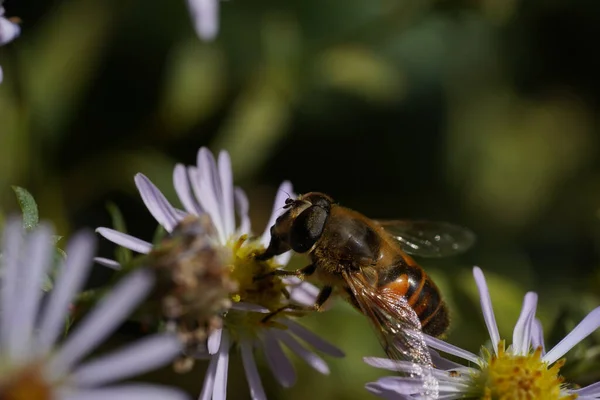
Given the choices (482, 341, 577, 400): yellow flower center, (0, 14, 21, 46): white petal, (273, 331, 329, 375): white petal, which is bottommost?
(273, 331, 329, 375): white petal

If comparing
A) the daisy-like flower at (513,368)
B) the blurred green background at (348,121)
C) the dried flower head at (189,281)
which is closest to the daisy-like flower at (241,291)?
the daisy-like flower at (513,368)

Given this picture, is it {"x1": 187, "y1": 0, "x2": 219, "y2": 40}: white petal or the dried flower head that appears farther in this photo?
{"x1": 187, "y1": 0, "x2": 219, "y2": 40}: white petal

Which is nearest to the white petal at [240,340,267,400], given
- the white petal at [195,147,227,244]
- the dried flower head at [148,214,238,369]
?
the white petal at [195,147,227,244]

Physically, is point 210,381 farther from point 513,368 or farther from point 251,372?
point 513,368

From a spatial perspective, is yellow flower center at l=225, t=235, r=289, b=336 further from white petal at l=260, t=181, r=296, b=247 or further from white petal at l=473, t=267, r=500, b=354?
white petal at l=473, t=267, r=500, b=354

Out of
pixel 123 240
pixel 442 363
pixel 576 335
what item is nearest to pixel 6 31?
pixel 123 240

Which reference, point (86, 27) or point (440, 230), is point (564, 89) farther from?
point (86, 27)
